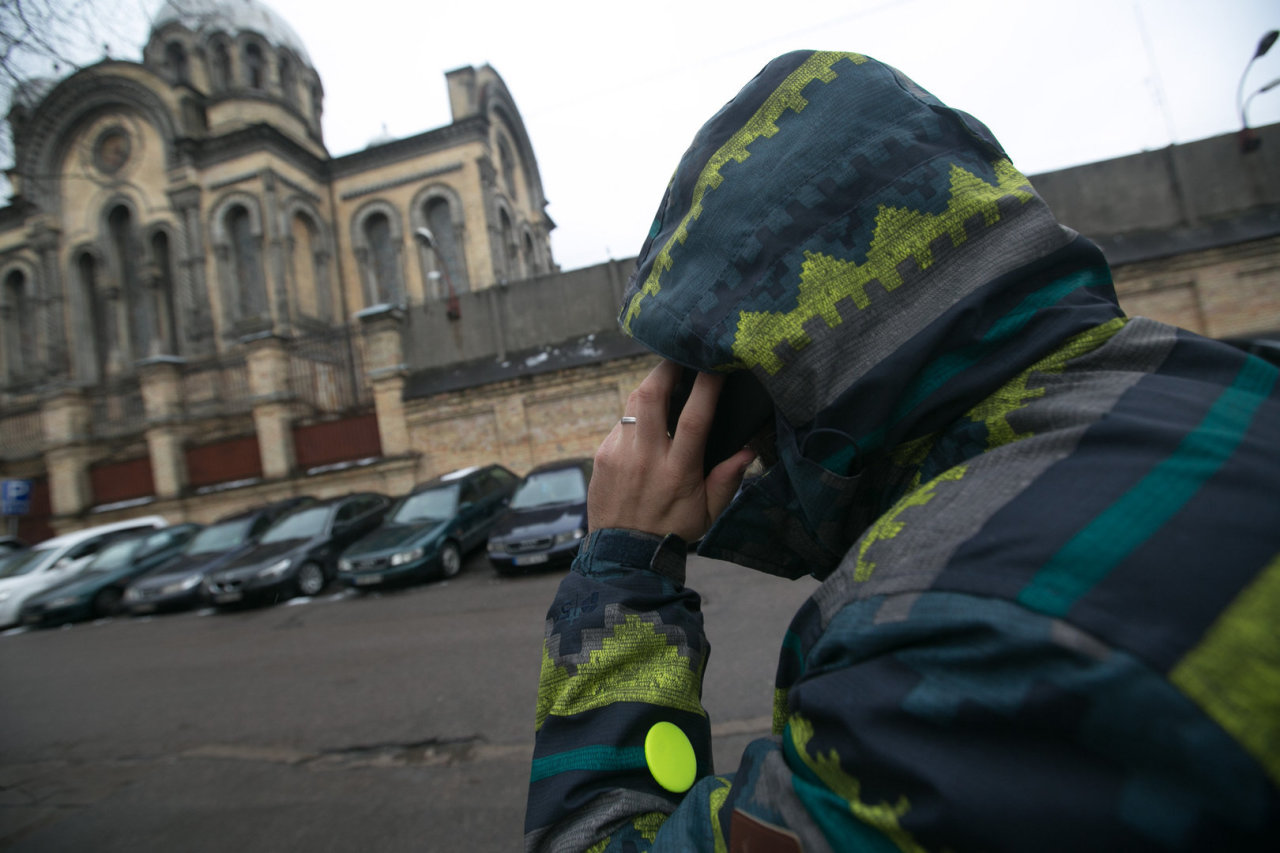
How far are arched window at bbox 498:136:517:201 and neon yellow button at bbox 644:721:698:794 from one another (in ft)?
101

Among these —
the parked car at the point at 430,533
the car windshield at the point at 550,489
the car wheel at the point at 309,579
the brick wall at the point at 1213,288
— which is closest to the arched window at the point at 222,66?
the parked car at the point at 430,533

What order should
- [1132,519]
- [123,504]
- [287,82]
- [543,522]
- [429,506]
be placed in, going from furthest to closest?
[287,82] < [123,504] < [429,506] < [543,522] < [1132,519]

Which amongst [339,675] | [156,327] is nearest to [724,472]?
[339,675]

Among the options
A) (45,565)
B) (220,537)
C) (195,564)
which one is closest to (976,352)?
(195,564)

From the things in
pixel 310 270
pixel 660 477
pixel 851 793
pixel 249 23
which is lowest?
pixel 851 793

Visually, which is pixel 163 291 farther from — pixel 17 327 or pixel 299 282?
pixel 17 327

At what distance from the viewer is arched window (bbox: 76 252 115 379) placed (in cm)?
2664

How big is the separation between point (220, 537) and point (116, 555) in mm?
2711

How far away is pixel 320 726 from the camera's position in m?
4.54

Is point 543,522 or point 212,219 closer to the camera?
point 543,522

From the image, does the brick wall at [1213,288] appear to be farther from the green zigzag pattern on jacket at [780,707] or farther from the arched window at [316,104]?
the arched window at [316,104]

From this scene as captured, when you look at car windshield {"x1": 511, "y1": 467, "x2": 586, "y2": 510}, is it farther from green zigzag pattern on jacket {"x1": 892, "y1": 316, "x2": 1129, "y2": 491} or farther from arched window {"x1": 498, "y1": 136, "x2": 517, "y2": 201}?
arched window {"x1": 498, "y1": 136, "x2": 517, "y2": 201}

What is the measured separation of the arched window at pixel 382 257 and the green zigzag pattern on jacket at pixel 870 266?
27.9m

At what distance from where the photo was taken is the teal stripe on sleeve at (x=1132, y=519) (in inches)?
19.6
